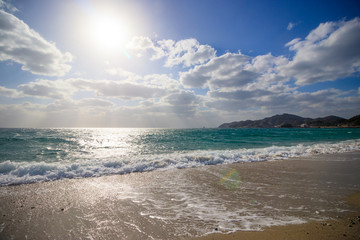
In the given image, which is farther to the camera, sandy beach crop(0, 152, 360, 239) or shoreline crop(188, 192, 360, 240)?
sandy beach crop(0, 152, 360, 239)

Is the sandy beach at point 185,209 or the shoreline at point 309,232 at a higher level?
the shoreline at point 309,232

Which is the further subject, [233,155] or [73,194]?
[233,155]

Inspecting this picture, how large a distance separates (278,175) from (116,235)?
27.7ft

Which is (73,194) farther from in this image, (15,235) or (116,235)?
(116,235)

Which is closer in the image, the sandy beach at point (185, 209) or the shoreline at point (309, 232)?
the shoreline at point (309, 232)

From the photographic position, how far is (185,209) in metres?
4.88

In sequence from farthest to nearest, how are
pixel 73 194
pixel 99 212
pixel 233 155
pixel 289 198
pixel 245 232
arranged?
1. pixel 233 155
2. pixel 73 194
3. pixel 289 198
4. pixel 99 212
5. pixel 245 232

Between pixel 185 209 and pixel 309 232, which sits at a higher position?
pixel 309 232

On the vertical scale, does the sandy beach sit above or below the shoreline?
below

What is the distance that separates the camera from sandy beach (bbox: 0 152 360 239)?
375cm

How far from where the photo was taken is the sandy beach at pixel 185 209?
3.75m

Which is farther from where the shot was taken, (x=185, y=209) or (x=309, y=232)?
(x=185, y=209)

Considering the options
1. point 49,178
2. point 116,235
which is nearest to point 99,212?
point 116,235

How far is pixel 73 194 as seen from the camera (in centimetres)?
620
